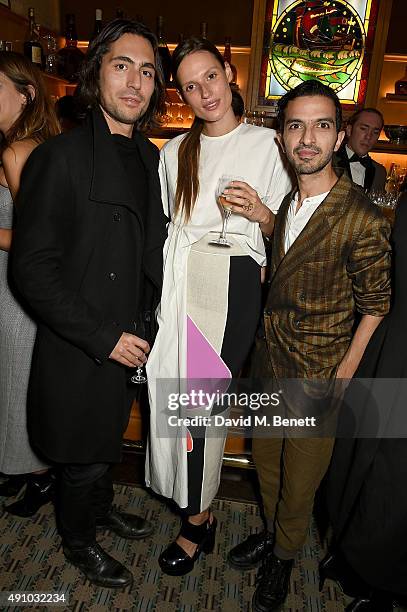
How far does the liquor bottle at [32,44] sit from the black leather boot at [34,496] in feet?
9.15

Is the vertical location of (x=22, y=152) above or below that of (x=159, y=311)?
above

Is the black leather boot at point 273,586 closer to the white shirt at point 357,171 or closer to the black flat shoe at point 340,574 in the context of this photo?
the black flat shoe at point 340,574

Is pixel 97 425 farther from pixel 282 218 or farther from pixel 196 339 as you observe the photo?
pixel 282 218

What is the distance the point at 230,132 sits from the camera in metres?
1.65

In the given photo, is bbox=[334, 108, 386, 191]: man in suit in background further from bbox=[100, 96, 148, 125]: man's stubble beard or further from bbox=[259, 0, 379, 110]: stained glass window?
bbox=[100, 96, 148, 125]: man's stubble beard

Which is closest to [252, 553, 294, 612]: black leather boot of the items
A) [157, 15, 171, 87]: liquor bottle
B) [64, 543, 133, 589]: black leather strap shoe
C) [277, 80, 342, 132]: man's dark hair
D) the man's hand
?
[64, 543, 133, 589]: black leather strap shoe

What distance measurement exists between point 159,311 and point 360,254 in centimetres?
75

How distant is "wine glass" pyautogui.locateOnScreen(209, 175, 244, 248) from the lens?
1462mm

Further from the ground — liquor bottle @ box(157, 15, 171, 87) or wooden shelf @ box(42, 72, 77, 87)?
liquor bottle @ box(157, 15, 171, 87)

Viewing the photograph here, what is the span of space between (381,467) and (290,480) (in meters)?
0.35

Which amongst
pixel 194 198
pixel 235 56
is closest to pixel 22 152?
pixel 194 198

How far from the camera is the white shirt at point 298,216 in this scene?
4.98ft

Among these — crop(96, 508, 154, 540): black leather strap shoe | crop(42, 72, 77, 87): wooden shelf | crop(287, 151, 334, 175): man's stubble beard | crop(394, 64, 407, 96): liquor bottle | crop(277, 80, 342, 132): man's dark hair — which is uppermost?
crop(394, 64, 407, 96): liquor bottle

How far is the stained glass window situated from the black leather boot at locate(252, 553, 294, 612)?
3.30 m
